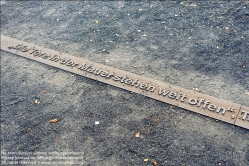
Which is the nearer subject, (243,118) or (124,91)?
(243,118)

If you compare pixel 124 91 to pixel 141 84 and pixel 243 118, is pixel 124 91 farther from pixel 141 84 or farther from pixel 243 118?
pixel 243 118

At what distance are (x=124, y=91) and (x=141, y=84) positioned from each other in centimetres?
34

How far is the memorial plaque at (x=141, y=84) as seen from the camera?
14.3 feet

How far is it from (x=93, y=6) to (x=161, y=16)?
6.13 feet

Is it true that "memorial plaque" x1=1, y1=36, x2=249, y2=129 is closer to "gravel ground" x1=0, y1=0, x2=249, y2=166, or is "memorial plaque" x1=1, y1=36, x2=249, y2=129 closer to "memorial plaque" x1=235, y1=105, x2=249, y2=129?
"memorial plaque" x1=235, y1=105, x2=249, y2=129

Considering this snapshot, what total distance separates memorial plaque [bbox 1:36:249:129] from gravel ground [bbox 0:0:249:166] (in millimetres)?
126

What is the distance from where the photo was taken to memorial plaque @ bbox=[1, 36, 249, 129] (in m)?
4.37

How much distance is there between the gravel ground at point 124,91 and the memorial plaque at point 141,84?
0.13 m

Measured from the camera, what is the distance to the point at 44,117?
4625 millimetres

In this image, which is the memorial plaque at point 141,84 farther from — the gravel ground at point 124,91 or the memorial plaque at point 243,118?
the gravel ground at point 124,91

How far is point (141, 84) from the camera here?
493cm

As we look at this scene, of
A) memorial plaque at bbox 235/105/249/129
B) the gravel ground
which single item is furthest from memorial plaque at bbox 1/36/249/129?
the gravel ground

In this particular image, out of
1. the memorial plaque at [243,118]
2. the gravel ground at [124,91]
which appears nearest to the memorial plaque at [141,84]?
the memorial plaque at [243,118]

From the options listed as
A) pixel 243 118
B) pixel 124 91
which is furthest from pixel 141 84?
pixel 243 118
